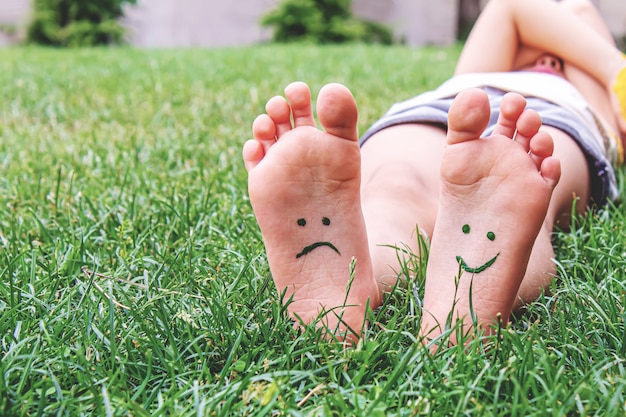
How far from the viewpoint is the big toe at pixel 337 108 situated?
3.61 ft

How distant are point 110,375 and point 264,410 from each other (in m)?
0.25

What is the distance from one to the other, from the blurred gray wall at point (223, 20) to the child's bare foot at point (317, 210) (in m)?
8.59

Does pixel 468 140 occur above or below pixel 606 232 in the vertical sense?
above

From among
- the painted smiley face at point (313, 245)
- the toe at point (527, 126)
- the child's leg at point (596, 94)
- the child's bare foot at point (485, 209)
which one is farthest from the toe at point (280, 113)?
the child's leg at point (596, 94)

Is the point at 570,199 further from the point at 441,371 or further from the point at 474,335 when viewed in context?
the point at 441,371

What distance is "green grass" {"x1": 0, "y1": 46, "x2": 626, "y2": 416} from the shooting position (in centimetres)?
88

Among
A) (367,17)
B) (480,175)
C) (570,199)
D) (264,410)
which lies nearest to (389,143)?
(570,199)

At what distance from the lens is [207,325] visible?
3.52ft

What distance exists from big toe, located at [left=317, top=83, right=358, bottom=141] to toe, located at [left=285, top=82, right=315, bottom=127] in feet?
0.22

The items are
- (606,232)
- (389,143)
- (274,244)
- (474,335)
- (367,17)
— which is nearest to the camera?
(474,335)

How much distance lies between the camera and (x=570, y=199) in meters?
1.57

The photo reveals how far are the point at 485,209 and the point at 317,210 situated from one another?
29 centimetres

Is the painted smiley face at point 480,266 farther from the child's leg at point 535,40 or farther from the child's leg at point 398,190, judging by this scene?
the child's leg at point 535,40

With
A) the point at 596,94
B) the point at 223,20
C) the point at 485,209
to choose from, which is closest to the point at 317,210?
the point at 485,209
